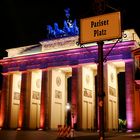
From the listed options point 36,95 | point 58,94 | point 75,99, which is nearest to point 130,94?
point 75,99

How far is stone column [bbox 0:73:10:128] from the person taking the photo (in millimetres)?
48125

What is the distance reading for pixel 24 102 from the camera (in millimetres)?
46656

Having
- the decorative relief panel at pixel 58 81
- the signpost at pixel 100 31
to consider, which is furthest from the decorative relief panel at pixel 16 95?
the signpost at pixel 100 31

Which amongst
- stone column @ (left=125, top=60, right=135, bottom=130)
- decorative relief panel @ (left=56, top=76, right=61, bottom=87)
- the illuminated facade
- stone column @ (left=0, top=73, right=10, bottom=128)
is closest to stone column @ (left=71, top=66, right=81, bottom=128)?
the illuminated facade

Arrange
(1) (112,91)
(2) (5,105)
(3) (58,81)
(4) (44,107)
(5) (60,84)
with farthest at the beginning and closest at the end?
(2) (5,105) → (5) (60,84) → (3) (58,81) → (4) (44,107) → (1) (112,91)

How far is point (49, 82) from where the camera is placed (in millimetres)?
45125

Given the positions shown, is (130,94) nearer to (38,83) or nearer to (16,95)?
(38,83)

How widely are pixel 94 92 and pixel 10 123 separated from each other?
14.0m

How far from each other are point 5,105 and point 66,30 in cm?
1525

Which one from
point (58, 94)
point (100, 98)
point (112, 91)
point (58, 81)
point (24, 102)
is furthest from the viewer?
point (58, 81)

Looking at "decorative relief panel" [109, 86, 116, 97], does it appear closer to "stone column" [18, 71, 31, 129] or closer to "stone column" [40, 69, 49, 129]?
"stone column" [40, 69, 49, 129]

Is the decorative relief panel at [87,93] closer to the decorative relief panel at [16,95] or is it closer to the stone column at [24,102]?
the stone column at [24,102]

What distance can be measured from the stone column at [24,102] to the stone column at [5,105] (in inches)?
119

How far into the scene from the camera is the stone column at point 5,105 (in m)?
48.1
